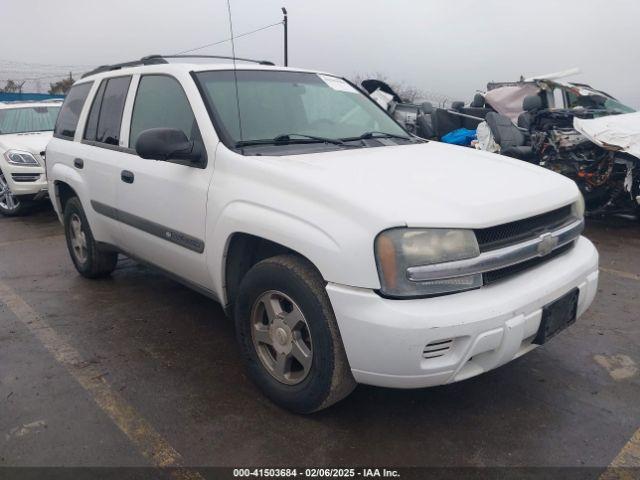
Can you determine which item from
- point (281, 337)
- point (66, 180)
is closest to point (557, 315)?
point (281, 337)

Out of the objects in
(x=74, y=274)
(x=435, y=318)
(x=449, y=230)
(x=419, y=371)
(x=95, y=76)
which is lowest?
(x=74, y=274)

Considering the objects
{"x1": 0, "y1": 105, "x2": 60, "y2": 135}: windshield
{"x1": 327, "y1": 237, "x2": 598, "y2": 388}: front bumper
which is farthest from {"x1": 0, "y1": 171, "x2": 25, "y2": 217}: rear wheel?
{"x1": 327, "y1": 237, "x2": 598, "y2": 388}: front bumper

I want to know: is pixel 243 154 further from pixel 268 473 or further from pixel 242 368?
pixel 268 473

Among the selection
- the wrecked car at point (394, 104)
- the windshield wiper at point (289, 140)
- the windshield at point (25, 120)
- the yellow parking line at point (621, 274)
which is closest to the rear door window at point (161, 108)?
the windshield wiper at point (289, 140)

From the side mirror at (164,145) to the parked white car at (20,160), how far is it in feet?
18.5

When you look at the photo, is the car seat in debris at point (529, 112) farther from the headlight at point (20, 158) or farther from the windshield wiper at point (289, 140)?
the headlight at point (20, 158)

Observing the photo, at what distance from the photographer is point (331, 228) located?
91.8 inches

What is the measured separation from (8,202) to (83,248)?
428 cm

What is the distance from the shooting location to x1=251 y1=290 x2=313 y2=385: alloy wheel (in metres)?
2.62

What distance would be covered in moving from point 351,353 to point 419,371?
0.29 metres

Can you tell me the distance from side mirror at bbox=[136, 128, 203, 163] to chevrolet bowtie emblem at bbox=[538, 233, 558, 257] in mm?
1854

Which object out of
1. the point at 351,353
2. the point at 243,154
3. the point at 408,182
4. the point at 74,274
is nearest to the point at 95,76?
the point at 74,274

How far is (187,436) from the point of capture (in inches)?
103

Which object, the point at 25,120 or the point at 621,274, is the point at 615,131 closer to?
the point at 621,274
